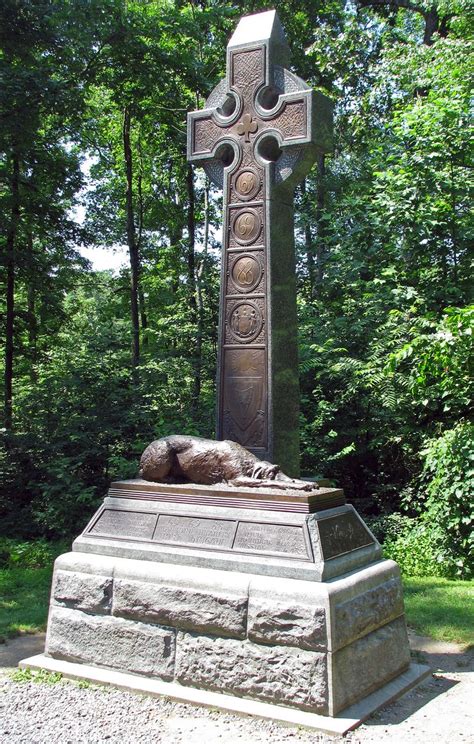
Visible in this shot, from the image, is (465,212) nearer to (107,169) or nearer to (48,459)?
(48,459)

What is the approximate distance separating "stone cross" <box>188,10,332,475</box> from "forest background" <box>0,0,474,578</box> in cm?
237

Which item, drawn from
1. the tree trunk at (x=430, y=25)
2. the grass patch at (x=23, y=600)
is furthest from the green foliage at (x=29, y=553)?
the tree trunk at (x=430, y=25)

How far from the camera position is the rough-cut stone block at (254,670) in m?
3.82

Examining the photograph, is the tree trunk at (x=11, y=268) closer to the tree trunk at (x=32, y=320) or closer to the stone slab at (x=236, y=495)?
the tree trunk at (x=32, y=320)

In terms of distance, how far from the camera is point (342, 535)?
4402 mm

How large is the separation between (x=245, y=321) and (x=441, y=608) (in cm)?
307

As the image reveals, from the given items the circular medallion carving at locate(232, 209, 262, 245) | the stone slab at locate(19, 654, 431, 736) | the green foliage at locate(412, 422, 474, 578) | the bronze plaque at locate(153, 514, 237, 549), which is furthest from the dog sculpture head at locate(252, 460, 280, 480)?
the green foliage at locate(412, 422, 474, 578)

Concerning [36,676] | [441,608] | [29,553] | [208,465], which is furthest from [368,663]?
[29,553]

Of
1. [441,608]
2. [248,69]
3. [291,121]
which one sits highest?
[248,69]

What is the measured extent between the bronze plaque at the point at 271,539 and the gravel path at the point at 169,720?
0.89 m

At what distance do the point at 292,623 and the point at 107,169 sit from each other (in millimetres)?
17907

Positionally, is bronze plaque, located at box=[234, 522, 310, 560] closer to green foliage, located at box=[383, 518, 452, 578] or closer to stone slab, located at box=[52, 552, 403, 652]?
stone slab, located at box=[52, 552, 403, 652]

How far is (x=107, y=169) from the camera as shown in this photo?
1997 cm

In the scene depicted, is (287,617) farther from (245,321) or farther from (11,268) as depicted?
(11,268)
